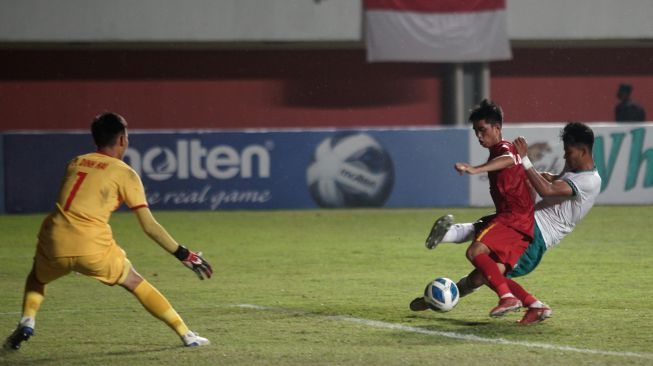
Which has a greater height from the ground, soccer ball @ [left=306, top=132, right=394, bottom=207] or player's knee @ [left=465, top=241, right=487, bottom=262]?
player's knee @ [left=465, top=241, right=487, bottom=262]

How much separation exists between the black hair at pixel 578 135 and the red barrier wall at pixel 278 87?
21.2 meters

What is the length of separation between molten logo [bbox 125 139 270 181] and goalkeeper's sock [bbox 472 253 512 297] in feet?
39.9

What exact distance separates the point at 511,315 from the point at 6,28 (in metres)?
19.5

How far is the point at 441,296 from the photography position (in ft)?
29.6

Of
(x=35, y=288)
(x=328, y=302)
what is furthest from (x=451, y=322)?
(x=35, y=288)

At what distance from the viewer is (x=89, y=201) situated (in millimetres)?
7668

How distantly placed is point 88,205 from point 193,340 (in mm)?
1106

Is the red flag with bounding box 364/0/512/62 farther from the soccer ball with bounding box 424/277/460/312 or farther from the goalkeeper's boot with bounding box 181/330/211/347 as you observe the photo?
the goalkeeper's boot with bounding box 181/330/211/347

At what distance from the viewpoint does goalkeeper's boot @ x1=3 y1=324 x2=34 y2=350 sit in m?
7.74

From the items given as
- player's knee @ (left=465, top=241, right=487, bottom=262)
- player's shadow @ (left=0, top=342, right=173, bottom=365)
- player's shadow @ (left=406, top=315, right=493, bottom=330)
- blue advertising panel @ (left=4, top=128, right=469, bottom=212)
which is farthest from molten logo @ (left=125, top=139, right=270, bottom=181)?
player's shadow @ (left=0, top=342, right=173, bottom=365)

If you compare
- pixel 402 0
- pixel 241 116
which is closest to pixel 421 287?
pixel 402 0

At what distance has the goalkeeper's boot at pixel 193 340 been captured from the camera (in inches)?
311

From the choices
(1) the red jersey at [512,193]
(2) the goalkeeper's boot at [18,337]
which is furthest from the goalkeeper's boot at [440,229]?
(2) the goalkeeper's boot at [18,337]

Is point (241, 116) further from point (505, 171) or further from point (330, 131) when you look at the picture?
point (505, 171)
